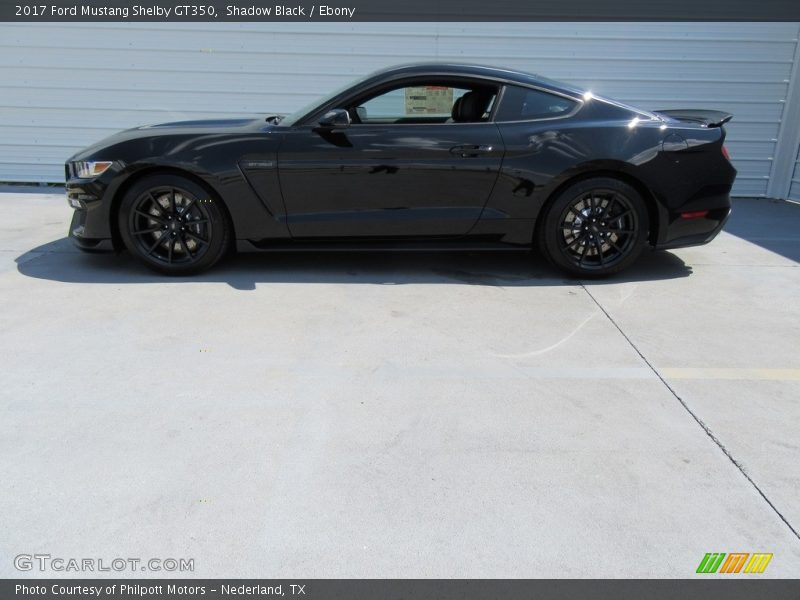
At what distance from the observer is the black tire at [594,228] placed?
431cm

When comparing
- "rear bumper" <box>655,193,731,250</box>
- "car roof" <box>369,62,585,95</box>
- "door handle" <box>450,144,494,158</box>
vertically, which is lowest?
"rear bumper" <box>655,193,731,250</box>

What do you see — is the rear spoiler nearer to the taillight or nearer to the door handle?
the taillight

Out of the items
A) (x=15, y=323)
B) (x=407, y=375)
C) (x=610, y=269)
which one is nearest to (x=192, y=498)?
(x=407, y=375)

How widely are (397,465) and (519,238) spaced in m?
2.55

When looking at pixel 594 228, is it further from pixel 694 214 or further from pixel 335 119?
pixel 335 119

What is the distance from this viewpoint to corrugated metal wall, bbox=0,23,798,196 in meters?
7.62

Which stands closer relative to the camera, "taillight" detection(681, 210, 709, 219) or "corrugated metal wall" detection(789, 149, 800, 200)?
"taillight" detection(681, 210, 709, 219)

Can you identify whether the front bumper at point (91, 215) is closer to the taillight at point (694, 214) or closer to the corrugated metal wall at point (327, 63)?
the corrugated metal wall at point (327, 63)

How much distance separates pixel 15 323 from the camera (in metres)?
3.56

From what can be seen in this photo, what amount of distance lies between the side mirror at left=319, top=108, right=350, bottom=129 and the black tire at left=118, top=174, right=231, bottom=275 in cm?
98

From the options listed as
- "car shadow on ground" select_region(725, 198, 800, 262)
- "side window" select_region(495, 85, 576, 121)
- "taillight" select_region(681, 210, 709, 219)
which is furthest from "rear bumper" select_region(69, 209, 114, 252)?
"car shadow on ground" select_region(725, 198, 800, 262)
